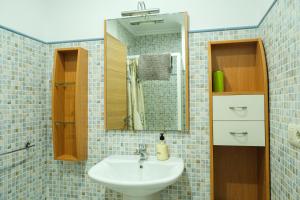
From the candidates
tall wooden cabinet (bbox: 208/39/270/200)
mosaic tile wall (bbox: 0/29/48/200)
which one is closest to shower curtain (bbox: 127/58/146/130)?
tall wooden cabinet (bbox: 208/39/270/200)

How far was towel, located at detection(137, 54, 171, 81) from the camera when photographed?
159 centimetres

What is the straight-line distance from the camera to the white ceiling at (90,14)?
152 centimetres

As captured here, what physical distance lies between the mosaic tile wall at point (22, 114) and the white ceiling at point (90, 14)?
0.15 m

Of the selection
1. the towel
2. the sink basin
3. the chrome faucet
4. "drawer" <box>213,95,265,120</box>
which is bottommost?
the sink basin

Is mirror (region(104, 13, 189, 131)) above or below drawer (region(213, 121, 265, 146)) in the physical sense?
above

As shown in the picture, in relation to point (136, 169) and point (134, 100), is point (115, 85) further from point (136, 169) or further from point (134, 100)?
point (136, 169)

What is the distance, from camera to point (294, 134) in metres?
0.92

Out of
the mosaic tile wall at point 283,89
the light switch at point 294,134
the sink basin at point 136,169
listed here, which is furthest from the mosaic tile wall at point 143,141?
the light switch at point 294,134

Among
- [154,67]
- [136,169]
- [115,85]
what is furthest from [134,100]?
[136,169]

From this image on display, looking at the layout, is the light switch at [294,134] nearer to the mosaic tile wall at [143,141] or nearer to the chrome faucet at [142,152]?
the mosaic tile wall at [143,141]

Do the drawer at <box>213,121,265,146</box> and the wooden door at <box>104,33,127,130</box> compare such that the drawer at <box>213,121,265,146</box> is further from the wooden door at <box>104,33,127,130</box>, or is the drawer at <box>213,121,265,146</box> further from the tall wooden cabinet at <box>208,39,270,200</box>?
the wooden door at <box>104,33,127,130</box>

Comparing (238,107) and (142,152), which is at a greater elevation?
(238,107)

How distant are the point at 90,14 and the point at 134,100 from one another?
2.73ft

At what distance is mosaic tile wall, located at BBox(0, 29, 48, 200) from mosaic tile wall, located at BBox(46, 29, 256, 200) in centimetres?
8
